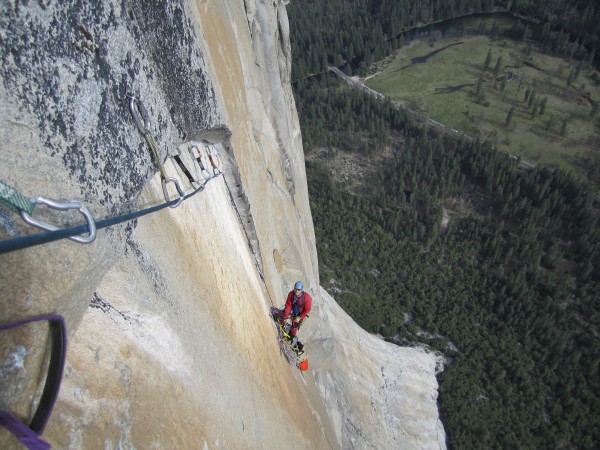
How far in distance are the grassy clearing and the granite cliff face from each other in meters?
43.2

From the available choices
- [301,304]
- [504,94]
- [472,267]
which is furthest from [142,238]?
[504,94]

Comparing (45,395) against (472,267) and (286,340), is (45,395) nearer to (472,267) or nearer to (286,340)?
(286,340)

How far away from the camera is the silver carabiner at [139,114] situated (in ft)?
10.3

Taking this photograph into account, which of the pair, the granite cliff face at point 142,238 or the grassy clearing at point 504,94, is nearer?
the granite cliff face at point 142,238

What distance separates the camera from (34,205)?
2.10 meters

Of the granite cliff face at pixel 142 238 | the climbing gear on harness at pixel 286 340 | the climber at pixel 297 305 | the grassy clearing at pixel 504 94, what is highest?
the granite cliff face at pixel 142 238

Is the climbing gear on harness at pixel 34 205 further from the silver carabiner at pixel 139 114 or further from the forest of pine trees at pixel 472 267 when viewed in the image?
the forest of pine trees at pixel 472 267

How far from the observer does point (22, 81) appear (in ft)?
7.18

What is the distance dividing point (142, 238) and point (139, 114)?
0.95m

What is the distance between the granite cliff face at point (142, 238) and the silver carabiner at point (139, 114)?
0.06 metres

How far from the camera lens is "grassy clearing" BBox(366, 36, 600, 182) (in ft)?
144

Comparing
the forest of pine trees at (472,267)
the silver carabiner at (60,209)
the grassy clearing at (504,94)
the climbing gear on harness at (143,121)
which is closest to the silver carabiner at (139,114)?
the climbing gear on harness at (143,121)

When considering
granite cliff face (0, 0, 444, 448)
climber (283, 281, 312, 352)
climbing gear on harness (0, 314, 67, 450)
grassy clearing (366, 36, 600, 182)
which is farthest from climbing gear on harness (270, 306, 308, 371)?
grassy clearing (366, 36, 600, 182)

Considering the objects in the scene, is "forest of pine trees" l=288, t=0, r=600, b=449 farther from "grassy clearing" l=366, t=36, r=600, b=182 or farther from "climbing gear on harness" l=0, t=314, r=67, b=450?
"climbing gear on harness" l=0, t=314, r=67, b=450
